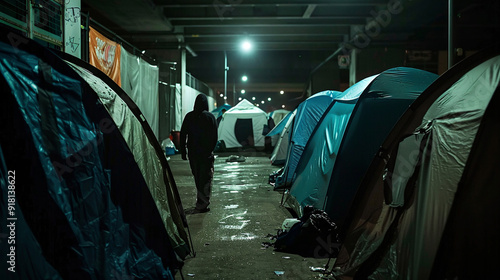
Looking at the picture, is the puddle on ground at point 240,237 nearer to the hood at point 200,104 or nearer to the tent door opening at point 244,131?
the hood at point 200,104

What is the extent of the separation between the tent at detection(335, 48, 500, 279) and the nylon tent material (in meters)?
1.05

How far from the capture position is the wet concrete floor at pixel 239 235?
440cm

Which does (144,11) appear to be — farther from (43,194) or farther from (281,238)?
(43,194)

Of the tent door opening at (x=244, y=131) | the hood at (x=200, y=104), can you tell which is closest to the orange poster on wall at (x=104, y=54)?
the hood at (x=200, y=104)

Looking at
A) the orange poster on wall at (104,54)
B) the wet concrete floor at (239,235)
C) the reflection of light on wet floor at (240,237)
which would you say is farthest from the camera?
the orange poster on wall at (104,54)

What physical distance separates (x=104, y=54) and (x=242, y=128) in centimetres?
1320

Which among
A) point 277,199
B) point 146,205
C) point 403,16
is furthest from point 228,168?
point 146,205

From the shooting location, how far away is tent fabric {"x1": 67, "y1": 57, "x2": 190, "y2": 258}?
13.0ft

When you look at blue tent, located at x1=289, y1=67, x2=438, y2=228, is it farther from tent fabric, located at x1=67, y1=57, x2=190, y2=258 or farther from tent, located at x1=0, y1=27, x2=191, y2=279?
tent, located at x1=0, y1=27, x2=191, y2=279

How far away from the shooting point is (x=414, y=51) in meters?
19.5

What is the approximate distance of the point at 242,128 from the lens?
22359mm

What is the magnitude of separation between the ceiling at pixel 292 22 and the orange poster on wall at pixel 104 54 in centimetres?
433

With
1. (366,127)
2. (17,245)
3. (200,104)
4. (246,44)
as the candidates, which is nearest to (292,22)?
(246,44)

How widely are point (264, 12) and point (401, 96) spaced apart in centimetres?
1226
